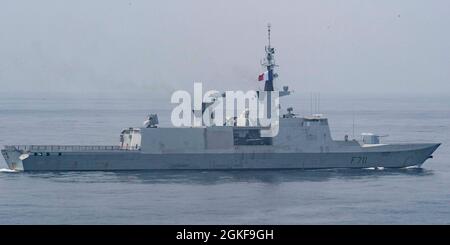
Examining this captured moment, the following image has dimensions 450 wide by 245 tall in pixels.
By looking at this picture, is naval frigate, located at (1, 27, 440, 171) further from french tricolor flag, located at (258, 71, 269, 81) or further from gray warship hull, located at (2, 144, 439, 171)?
french tricolor flag, located at (258, 71, 269, 81)

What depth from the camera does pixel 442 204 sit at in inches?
1305

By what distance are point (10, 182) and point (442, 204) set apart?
64.2ft

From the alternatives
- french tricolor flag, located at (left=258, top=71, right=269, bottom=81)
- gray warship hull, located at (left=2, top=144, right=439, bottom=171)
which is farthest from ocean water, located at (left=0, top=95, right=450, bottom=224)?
french tricolor flag, located at (left=258, top=71, right=269, bottom=81)

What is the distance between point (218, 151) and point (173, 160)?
7.67ft

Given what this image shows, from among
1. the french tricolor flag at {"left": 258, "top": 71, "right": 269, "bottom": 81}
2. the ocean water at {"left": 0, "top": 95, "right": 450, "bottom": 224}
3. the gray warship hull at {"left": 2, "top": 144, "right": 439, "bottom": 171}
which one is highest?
the french tricolor flag at {"left": 258, "top": 71, "right": 269, "bottom": 81}

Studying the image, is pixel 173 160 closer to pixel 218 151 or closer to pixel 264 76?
pixel 218 151

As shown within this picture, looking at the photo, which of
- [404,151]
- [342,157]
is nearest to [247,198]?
[342,157]

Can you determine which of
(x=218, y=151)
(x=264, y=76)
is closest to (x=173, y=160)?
(x=218, y=151)

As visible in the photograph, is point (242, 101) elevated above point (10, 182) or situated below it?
above

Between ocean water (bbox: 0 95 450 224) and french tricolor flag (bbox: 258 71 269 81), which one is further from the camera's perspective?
french tricolor flag (bbox: 258 71 269 81)

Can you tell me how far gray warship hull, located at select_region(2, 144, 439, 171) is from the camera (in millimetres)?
40781

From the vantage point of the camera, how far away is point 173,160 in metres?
41.1
